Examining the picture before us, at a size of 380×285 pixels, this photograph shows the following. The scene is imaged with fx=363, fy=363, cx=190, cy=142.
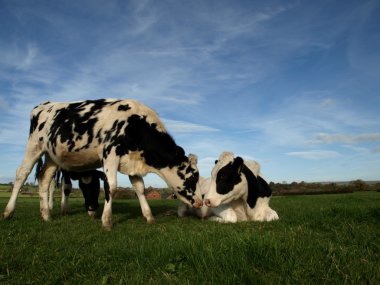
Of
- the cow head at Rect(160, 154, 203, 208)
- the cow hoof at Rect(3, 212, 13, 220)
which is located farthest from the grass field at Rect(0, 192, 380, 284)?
the cow hoof at Rect(3, 212, 13, 220)

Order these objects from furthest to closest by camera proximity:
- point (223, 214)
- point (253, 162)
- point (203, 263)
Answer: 1. point (253, 162)
2. point (223, 214)
3. point (203, 263)

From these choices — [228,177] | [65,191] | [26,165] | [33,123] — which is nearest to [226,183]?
[228,177]

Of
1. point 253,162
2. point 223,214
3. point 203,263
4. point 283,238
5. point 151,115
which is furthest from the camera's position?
point 253,162

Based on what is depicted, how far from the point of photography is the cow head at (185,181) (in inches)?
368

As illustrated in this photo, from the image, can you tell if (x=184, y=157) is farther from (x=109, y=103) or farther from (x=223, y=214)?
(x=109, y=103)

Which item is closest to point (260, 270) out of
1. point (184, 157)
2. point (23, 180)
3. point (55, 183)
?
point (184, 157)

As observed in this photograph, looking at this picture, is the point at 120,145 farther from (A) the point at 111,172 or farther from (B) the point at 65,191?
(B) the point at 65,191

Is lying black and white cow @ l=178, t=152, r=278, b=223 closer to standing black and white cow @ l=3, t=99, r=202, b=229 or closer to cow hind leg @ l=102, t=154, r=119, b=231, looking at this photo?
standing black and white cow @ l=3, t=99, r=202, b=229

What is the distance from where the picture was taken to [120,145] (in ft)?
28.3

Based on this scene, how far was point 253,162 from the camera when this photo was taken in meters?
10.3

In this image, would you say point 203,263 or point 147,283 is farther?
point 203,263

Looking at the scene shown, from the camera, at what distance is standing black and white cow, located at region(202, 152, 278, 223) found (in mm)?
8477

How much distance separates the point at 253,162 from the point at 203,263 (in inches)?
271

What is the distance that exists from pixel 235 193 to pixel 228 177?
0.44 meters
